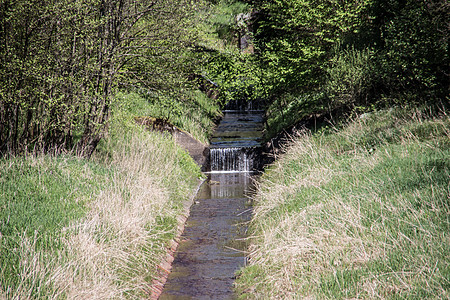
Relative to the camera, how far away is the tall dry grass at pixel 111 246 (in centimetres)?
518

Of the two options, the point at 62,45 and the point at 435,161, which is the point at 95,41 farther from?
the point at 435,161

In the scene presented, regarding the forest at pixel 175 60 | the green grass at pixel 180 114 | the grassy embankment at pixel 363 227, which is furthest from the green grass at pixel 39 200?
the green grass at pixel 180 114

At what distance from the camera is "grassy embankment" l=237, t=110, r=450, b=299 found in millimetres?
4996

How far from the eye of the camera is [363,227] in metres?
5.92

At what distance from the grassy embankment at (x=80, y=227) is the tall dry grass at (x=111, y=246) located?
1cm

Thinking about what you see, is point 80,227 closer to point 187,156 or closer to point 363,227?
point 363,227

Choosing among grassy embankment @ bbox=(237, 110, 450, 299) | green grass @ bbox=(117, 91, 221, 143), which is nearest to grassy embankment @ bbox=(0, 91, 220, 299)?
grassy embankment @ bbox=(237, 110, 450, 299)

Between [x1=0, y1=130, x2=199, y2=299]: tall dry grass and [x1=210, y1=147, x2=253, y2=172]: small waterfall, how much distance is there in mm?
6387

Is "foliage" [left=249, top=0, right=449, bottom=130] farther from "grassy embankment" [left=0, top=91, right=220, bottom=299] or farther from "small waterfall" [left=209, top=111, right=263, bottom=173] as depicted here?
"grassy embankment" [left=0, top=91, right=220, bottom=299]

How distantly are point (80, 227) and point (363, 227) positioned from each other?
383 cm

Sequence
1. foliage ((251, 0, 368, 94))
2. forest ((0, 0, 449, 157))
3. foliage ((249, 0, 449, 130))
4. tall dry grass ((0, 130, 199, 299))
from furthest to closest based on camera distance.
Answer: foliage ((251, 0, 368, 94))
foliage ((249, 0, 449, 130))
forest ((0, 0, 449, 157))
tall dry grass ((0, 130, 199, 299))

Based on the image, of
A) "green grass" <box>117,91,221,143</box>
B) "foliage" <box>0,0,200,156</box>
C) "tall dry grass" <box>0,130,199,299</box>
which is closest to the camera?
"tall dry grass" <box>0,130,199,299</box>

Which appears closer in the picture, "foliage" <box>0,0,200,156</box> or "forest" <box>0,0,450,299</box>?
"forest" <box>0,0,450,299</box>

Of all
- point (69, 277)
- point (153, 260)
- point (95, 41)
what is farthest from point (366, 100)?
point (69, 277)
